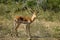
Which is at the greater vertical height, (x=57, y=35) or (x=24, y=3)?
(x=24, y=3)

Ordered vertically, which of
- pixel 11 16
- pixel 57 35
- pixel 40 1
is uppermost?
pixel 40 1

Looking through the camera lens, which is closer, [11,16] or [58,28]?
[58,28]

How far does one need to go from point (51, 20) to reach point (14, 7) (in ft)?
6.16

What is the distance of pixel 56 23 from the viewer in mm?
A: 8164

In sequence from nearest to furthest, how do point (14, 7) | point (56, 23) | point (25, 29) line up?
point (25, 29) → point (56, 23) → point (14, 7)

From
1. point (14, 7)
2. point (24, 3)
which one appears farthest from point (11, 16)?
point (24, 3)

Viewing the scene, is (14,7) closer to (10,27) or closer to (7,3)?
(7,3)

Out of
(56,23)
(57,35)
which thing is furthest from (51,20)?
(57,35)

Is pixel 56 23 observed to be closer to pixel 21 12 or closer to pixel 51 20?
pixel 51 20

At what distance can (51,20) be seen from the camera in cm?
854

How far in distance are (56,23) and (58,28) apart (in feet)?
2.60

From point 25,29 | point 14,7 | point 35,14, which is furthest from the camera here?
point 14,7

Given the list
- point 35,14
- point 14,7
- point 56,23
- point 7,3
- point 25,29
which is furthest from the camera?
point 7,3

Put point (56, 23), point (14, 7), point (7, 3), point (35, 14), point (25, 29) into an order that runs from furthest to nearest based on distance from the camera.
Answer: point (7, 3), point (14, 7), point (56, 23), point (25, 29), point (35, 14)
